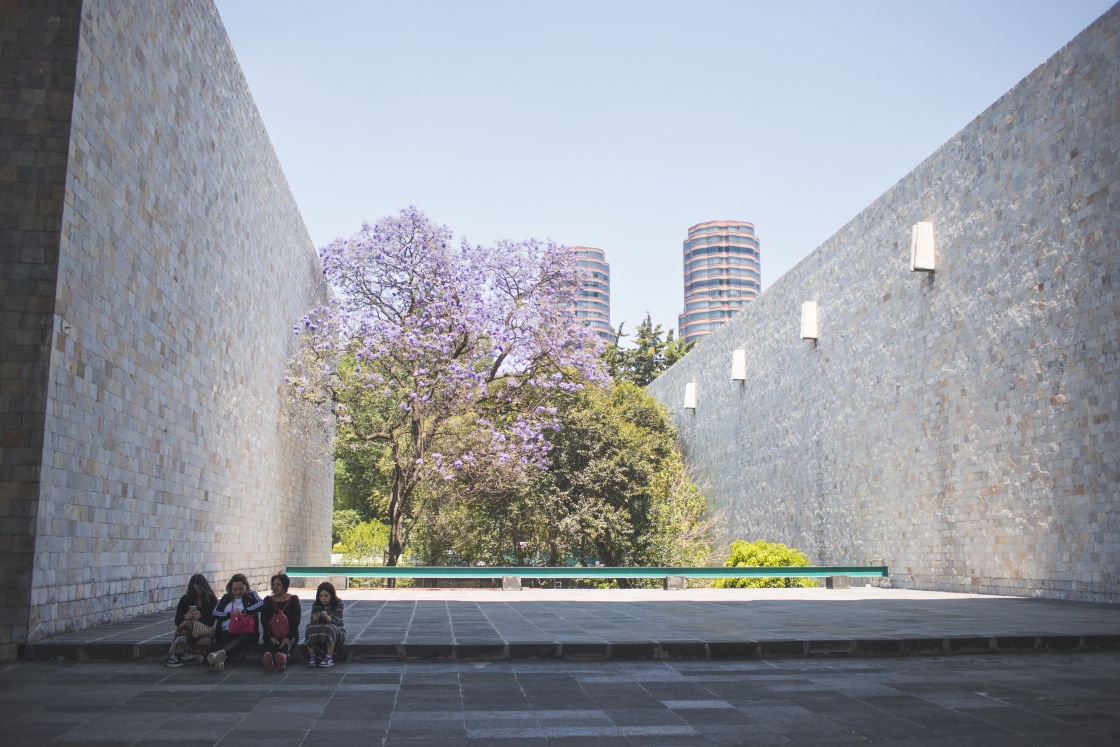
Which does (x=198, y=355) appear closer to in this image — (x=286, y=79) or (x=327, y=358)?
(x=286, y=79)

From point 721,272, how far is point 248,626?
90541 mm

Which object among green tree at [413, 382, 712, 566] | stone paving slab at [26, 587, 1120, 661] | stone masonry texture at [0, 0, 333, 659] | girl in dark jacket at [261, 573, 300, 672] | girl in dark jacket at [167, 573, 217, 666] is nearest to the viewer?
girl in dark jacket at [261, 573, 300, 672]

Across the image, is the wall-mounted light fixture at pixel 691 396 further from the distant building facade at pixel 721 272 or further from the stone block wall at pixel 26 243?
the distant building facade at pixel 721 272

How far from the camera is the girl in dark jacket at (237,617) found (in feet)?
19.5

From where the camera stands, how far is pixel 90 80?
6.71m

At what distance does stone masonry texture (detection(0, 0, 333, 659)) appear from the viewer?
20.1 feet

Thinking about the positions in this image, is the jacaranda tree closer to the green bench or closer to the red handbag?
the green bench

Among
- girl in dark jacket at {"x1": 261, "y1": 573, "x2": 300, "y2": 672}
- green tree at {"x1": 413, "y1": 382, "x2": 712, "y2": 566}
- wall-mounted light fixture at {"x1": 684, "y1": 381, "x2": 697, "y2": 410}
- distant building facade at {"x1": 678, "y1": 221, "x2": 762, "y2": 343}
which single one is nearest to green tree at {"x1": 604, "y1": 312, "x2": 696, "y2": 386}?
wall-mounted light fixture at {"x1": 684, "y1": 381, "x2": 697, "y2": 410}

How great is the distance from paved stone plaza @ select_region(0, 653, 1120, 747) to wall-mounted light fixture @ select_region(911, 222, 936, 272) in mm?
8207

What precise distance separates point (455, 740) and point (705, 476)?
69.7 ft

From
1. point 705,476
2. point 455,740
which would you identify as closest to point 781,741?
point 455,740

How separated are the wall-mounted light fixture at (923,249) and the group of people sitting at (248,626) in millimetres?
10522

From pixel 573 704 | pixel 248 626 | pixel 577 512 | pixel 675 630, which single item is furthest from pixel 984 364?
pixel 248 626

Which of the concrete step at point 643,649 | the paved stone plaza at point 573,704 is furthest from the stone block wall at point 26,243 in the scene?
the paved stone plaza at point 573,704
